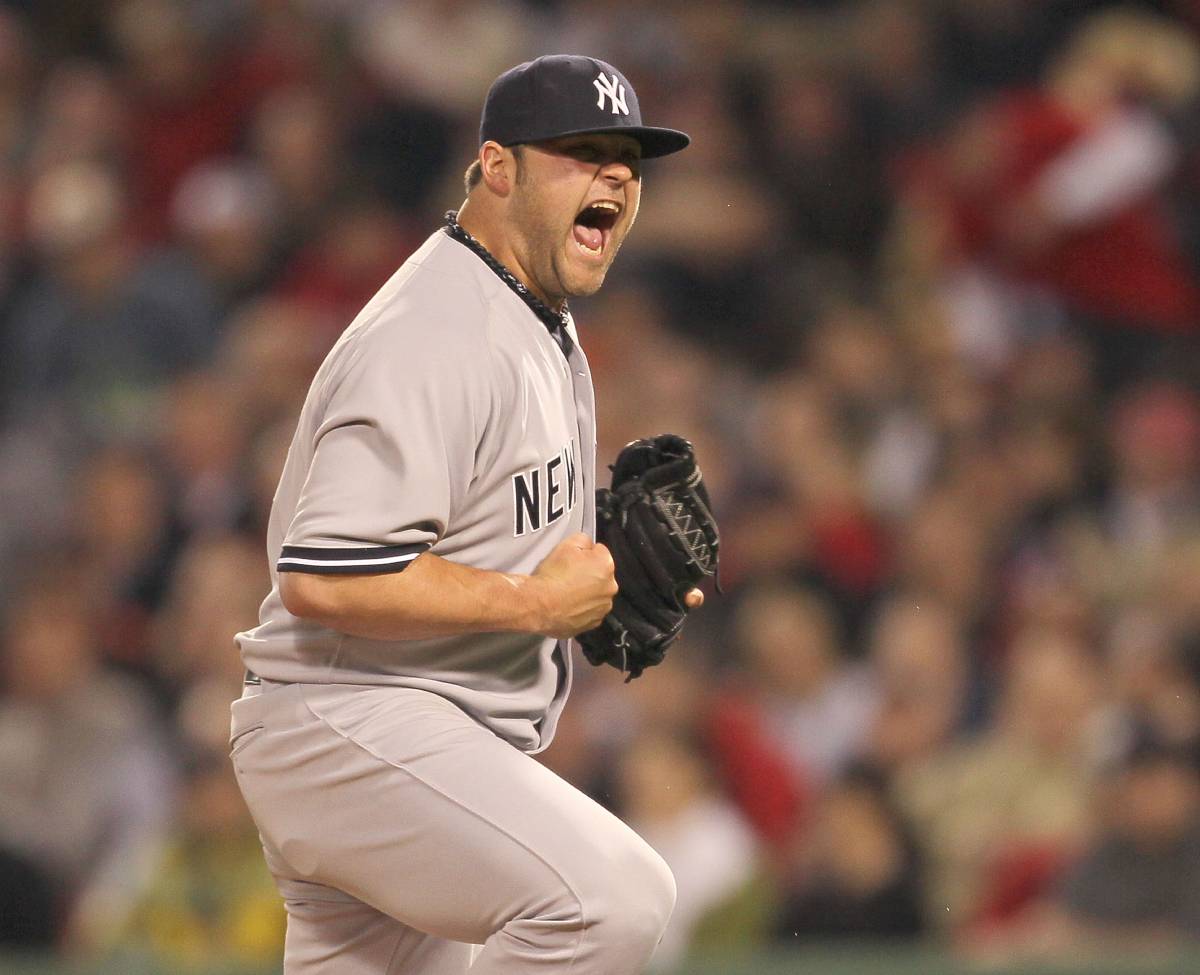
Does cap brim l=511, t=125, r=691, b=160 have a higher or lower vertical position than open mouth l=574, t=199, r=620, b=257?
higher

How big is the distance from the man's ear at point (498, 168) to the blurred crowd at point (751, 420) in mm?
2859

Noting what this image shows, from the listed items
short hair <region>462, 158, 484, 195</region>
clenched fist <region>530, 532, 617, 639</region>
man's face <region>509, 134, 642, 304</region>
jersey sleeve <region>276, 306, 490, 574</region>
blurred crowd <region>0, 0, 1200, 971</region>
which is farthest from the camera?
blurred crowd <region>0, 0, 1200, 971</region>

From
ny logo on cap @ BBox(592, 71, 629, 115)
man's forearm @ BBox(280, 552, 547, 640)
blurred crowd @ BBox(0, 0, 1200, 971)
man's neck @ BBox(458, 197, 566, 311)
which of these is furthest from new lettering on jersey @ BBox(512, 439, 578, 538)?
blurred crowd @ BBox(0, 0, 1200, 971)

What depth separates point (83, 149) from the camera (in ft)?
26.6

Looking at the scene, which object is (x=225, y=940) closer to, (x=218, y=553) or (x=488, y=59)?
(x=218, y=553)

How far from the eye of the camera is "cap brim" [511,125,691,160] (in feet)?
9.23

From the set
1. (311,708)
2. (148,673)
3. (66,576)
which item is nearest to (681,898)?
(148,673)

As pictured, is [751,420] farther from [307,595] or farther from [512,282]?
[307,595]

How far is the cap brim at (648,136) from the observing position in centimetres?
281

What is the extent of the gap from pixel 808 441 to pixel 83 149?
A: 3406 millimetres

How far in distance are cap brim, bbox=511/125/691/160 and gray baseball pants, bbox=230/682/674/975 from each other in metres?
0.82

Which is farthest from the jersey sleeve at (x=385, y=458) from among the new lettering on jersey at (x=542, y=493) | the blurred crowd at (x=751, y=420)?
the blurred crowd at (x=751, y=420)

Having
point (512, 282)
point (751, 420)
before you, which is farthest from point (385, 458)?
point (751, 420)

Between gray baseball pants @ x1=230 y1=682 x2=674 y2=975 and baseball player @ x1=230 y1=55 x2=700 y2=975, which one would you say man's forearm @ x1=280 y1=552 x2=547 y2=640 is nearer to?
baseball player @ x1=230 y1=55 x2=700 y2=975
